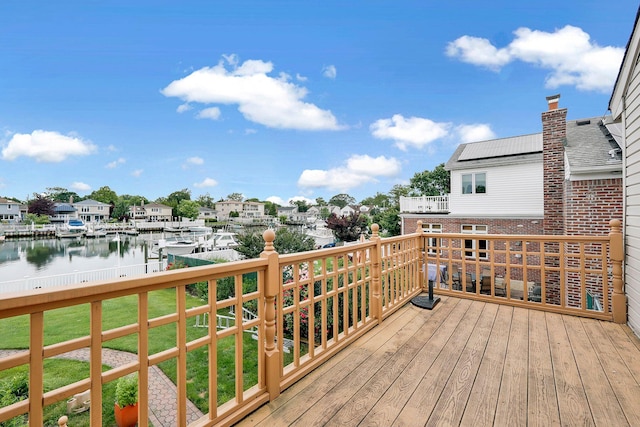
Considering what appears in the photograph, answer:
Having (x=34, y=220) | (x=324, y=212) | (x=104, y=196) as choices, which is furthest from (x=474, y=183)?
(x=104, y=196)

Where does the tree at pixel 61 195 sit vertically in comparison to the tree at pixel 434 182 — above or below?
above

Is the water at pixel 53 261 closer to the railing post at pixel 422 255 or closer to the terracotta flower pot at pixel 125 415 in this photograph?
the terracotta flower pot at pixel 125 415

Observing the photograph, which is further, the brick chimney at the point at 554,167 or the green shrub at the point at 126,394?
the brick chimney at the point at 554,167

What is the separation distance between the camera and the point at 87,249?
2861 cm

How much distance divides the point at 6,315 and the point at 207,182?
8135 cm

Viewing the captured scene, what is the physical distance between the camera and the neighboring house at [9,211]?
44.2 metres

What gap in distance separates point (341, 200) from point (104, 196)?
55.6 m

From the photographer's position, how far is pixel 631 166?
9.98 feet

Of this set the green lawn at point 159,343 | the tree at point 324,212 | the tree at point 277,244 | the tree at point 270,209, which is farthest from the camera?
the tree at point 270,209

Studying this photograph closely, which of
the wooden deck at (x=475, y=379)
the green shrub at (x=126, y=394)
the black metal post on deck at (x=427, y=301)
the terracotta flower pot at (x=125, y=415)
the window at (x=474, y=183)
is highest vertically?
the window at (x=474, y=183)

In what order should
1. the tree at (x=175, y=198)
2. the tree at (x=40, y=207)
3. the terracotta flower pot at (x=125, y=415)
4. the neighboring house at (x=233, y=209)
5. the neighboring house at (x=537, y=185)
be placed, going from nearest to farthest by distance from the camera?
the terracotta flower pot at (x=125, y=415)
the neighboring house at (x=537, y=185)
the tree at (x=40, y=207)
the tree at (x=175, y=198)
the neighboring house at (x=233, y=209)

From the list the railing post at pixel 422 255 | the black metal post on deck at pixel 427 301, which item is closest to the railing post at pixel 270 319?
the black metal post on deck at pixel 427 301

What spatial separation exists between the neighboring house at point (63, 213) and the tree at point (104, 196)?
8.93 metres

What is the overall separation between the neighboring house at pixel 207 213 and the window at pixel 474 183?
6124 centimetres
